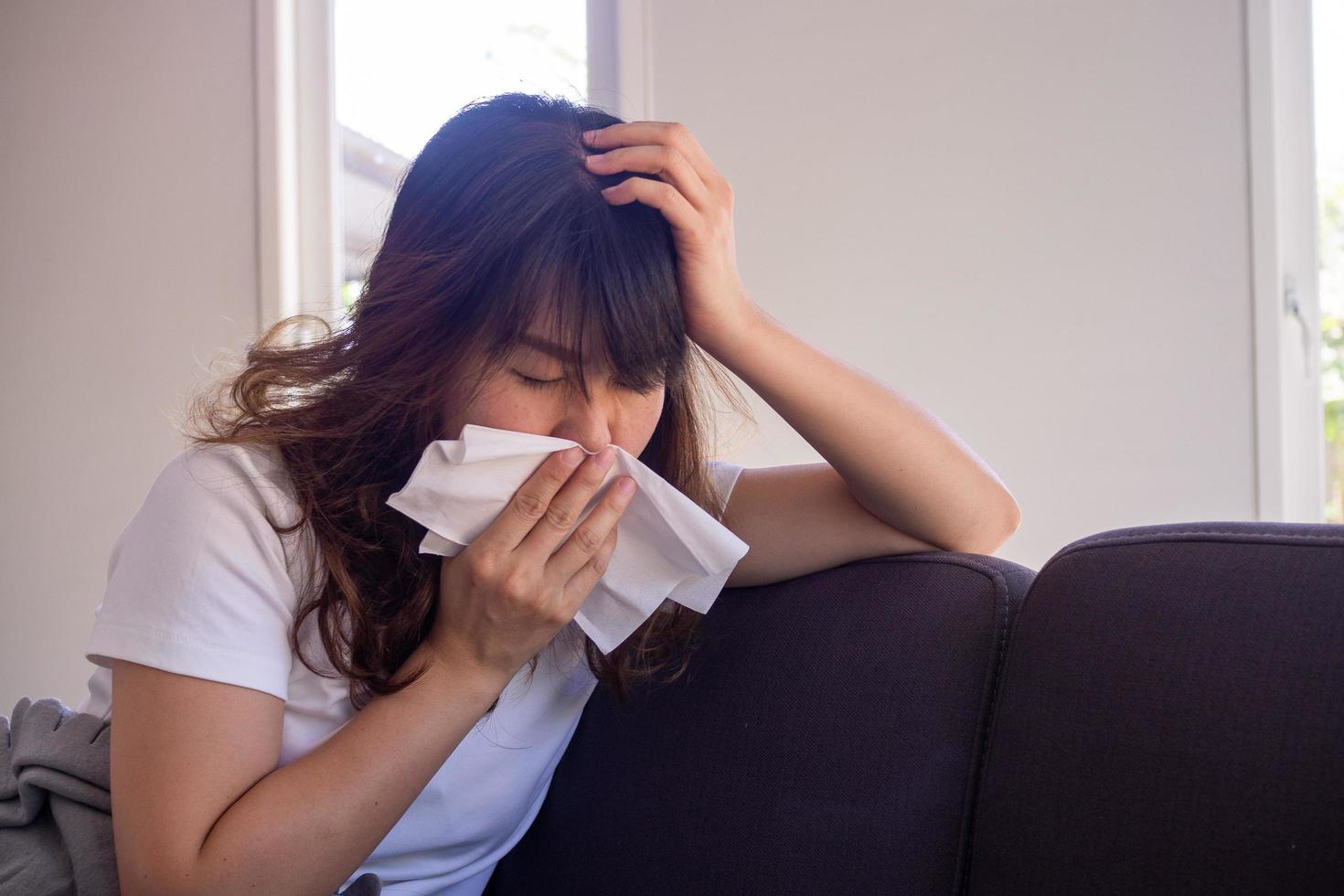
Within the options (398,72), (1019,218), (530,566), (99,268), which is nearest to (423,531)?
(530,566)

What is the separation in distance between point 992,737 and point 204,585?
0.63 meters

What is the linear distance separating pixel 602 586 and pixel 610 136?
0.41 m

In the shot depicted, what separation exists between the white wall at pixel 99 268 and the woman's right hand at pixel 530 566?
2.36 meters

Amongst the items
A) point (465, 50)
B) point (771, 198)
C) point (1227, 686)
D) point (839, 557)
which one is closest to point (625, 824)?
point (839, 557)

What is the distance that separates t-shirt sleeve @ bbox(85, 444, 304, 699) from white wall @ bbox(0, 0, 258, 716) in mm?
2260

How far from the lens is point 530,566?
34.1 inches

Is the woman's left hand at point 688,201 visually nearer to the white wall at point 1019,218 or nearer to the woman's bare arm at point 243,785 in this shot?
the woman's bare arm at point 243,785

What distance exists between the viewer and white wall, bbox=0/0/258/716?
9.87ft

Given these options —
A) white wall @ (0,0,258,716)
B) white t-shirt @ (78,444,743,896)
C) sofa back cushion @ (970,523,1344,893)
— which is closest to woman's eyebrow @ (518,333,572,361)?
white t-shirt @ (78,444,743,896)

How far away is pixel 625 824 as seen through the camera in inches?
40.1

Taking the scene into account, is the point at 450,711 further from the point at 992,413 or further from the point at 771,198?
the point at 771,198

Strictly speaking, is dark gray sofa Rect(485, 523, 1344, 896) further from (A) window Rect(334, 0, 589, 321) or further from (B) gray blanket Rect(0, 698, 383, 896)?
(A) window Rect(334, 0, 589, 321)

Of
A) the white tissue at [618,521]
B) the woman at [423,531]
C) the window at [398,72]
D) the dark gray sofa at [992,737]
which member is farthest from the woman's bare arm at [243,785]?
the window at [398,72]

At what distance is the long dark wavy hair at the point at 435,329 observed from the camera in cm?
89
